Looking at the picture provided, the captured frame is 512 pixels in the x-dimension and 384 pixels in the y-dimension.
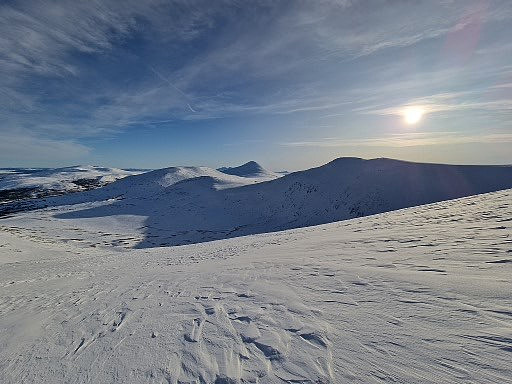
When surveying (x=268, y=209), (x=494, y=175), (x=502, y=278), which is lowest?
(x=268, y=209)

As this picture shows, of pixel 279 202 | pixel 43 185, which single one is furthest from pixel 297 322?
pixel 43 185

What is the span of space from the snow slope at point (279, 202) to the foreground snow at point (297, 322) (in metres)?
23.9

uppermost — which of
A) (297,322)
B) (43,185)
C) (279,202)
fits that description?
(43,185)

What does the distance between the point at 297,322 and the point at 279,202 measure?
37.5m

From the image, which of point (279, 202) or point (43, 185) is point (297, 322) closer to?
point (279, 202)

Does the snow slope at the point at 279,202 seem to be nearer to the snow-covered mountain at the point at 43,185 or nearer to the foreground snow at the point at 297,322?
the foreground snow at the point at 297,322

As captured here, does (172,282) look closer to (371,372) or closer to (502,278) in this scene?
(371,372)

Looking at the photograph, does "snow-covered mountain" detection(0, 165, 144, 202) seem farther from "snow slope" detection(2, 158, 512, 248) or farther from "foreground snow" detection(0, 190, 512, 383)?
"foreground snow" detection(0, 190, 512, 383)

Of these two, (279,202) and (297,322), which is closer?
(297,322)

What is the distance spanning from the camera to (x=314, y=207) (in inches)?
1465

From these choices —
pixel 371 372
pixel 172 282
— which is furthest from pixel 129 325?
pixel 371 372

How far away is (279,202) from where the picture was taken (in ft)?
136

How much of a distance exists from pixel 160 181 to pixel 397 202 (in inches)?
2150

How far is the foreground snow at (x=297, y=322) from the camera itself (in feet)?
9.93
